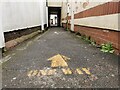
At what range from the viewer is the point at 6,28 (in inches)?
144

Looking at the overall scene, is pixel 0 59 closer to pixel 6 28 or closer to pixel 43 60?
pixel 43 60

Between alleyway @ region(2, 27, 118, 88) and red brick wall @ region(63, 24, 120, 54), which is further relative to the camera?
red brick wall @ region(63, 24, 120, 54)

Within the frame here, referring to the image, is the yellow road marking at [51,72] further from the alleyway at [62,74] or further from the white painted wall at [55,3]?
the white painted wall at [55,3]

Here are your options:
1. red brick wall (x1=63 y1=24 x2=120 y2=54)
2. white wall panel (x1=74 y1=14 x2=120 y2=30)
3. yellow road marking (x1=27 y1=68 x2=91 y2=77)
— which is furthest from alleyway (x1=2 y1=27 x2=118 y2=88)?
white wall panel (x1=74 y1=14 x2=120 y2=30)

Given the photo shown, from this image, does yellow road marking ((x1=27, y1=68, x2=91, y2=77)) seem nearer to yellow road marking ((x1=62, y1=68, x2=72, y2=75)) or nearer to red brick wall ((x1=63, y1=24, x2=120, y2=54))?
yellow road marking ((x1=62, y1=68, x2=72, y2=75))

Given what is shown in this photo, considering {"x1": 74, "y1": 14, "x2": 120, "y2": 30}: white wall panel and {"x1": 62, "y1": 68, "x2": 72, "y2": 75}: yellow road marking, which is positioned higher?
{"x1": 74, "y1": 14, "x2": 120, "y2": 30}: white wall panel

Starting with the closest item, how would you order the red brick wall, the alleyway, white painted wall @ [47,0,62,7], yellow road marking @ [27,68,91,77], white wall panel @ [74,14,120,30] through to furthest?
the alleyway, yellow road marking @ [27,68,91,77], the red brick wall, white wall panel @ [74,14,120,30], white painted wall @ [47,0,62,7]

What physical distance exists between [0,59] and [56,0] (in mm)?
16293

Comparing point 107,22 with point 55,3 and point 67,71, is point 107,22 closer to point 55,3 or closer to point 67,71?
point 67,71

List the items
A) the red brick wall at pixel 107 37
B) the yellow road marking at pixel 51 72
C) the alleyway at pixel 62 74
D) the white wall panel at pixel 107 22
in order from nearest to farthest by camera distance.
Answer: the alleyway at pixel 62 74 → the yellow road marking at pixel 51 72 → the red brick wall at pixel 107 37 → the white wall panel at pixel 107 22

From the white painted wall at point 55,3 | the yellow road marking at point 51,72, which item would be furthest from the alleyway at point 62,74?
the white painted wall at point 55,3

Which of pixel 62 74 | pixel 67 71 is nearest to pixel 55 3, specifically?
pixel 67 71

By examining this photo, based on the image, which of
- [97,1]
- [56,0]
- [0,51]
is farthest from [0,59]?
[56,0]

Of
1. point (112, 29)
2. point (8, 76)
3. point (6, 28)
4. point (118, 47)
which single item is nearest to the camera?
point (8, 76)
